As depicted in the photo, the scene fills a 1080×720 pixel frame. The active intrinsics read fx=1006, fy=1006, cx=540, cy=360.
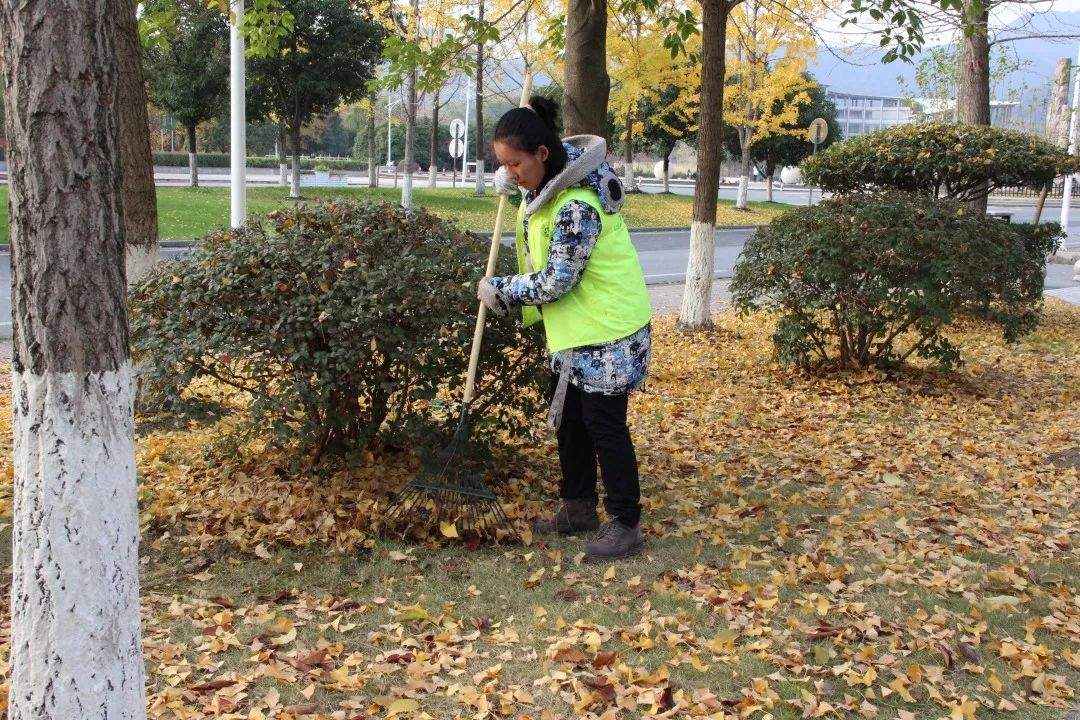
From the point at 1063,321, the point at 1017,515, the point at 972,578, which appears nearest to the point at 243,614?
the point at 972,578

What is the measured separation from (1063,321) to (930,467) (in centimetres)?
735

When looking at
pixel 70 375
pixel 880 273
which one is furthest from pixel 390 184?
pixel 70 375

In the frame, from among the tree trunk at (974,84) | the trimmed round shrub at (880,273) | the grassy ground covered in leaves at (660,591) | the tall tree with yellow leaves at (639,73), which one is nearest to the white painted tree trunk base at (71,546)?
the grassy ground covered in leaves at (660,591)

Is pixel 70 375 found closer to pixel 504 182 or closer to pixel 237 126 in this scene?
pixel 504 182

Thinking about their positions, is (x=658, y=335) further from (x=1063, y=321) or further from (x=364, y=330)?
(x=364, y=330)

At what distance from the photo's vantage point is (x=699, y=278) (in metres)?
9.98


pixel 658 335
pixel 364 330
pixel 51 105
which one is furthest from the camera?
pixel 658 335

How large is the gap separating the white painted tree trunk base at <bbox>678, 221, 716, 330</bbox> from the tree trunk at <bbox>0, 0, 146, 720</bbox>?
7734 millimetres

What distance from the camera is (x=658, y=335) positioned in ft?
33.1

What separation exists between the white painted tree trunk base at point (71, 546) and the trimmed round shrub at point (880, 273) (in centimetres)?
567

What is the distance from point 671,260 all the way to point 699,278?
30.2 feet

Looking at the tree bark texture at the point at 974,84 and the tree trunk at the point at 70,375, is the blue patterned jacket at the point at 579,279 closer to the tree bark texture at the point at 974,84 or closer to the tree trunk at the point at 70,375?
the tree trunk at the point at 70,375

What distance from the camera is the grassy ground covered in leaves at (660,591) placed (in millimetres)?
3266

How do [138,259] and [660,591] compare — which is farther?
[138,259]
